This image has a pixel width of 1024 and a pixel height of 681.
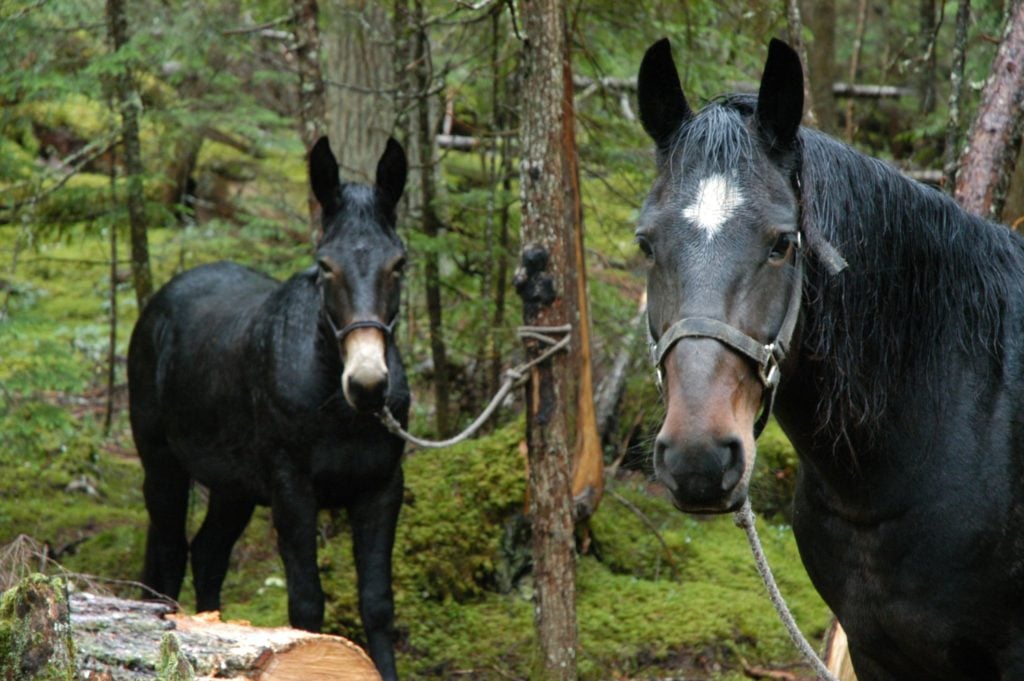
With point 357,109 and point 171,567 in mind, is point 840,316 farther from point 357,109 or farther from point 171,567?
point 357,109

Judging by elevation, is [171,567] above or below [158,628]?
below

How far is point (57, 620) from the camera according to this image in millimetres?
3381

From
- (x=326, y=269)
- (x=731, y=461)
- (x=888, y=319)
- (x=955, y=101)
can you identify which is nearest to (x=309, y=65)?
(x=326, y=269)

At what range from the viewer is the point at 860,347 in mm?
2934

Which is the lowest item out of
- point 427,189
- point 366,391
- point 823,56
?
point 366,391

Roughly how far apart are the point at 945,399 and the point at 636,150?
4.35 meters

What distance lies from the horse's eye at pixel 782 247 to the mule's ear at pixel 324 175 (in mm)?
3509

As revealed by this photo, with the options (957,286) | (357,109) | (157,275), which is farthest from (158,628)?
(157,275)

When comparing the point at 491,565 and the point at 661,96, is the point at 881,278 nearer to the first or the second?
the point at 661,96

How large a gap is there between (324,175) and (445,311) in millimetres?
3066

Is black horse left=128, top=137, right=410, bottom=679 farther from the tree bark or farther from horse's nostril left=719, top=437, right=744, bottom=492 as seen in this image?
horse's nostril left=719, top=437, right=744, bottom=492

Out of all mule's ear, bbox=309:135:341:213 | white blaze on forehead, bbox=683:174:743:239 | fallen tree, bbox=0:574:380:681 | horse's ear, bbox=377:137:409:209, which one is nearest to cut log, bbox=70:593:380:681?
fallen tree, bbox=0:574:380:681

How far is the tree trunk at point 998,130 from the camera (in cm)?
497

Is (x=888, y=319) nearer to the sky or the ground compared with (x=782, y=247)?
nearer to the ground
